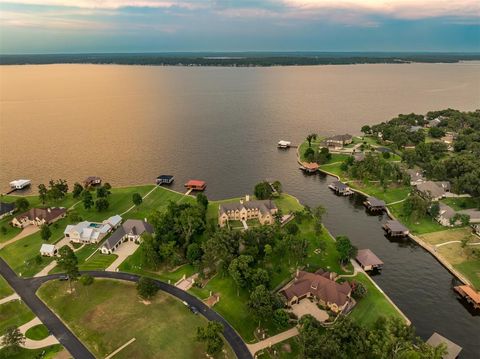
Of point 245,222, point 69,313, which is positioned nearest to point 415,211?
point 245,222

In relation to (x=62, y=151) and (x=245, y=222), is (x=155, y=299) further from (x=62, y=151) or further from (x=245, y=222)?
(x=62, y=151)

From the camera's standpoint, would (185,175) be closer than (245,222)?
No

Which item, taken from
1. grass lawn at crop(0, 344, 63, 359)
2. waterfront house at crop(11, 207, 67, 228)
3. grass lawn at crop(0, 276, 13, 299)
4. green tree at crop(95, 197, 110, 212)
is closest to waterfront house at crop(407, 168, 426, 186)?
green tree at crop(95, 197, 110, 212)

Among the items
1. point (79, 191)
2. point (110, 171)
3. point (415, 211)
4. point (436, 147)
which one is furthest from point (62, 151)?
point (436, 147)

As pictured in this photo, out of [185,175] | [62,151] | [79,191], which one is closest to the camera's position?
[79,191]

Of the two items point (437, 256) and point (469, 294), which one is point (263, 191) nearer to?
point (437, 256)

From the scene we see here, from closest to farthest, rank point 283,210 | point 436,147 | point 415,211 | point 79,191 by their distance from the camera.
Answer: point 415,211, point 283,210, point 79,191, point 436,147
